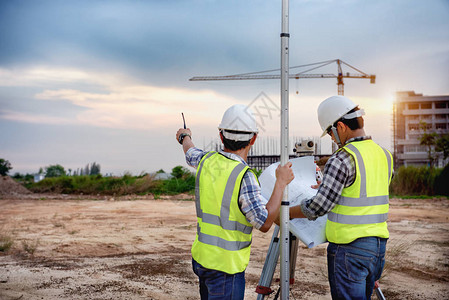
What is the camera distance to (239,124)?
2.51 m

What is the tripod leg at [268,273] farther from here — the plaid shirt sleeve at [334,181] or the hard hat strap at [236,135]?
the hard hat strap at [236,135]

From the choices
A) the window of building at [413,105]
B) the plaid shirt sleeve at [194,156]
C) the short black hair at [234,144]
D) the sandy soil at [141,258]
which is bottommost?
the sandy soil at [141,258]

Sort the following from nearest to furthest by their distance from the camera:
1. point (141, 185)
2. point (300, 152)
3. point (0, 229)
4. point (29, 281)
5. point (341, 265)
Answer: point (341, 265)
point (300, 152)
point (29, 281)
point (0, 229)
point (141, 185)

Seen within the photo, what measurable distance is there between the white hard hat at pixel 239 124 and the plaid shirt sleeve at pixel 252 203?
293 millimetres

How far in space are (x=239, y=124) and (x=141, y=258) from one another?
5.50m

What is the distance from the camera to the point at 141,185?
764 inches

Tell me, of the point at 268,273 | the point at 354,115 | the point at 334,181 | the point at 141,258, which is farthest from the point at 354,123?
the point at 141,258

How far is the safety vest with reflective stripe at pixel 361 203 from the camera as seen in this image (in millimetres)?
2619

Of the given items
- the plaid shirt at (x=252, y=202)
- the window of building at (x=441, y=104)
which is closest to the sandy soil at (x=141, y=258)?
the plaid shirt at (x=252, y=202)

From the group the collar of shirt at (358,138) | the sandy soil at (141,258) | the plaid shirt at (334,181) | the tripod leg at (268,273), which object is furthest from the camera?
the sandy soil at (141,258)

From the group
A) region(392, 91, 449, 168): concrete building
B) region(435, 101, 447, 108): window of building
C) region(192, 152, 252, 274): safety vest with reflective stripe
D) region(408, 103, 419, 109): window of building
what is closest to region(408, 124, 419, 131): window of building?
region(392, 91, 449, 168): concrete building

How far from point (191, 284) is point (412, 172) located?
1872cm

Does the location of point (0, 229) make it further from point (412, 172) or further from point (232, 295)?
point (412, 172)

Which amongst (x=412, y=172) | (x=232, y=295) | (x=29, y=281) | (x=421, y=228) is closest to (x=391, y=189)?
(x=412, y=172)
